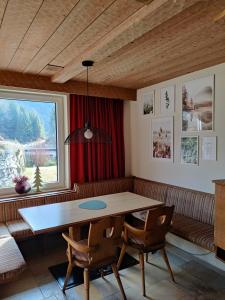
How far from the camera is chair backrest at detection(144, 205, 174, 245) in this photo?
2307mm

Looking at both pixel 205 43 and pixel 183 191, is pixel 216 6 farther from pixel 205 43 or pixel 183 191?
pixel 183 191

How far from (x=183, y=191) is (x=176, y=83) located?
1584 mm

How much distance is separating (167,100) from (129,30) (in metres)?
1.93

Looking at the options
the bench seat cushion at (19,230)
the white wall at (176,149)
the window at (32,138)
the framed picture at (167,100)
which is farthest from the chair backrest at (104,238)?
the framed picture at (167,100)

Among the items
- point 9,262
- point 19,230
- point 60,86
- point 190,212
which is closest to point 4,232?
point 19,230

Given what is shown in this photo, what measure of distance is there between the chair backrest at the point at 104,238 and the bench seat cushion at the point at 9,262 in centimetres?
66

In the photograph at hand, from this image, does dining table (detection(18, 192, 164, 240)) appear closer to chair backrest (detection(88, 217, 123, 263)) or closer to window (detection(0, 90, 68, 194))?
chair backrest (detection(88, 217, 123, 263))

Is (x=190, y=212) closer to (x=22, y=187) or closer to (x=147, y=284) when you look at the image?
(x=147, y=284)

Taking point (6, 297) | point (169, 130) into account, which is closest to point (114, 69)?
point (169, 130)

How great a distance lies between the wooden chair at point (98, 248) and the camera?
2.03 meters

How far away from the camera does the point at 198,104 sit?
3.18m

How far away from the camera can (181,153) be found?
3453 mm

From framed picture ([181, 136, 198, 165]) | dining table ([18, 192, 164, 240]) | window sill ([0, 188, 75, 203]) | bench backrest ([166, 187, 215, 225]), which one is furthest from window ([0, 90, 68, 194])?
framed picture ([181, 136, 198, 165])

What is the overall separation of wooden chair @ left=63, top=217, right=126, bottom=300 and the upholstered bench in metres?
0.99
